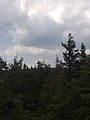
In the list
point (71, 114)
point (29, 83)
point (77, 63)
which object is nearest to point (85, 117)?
point (71, 114)

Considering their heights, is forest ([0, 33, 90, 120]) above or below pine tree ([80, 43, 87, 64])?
below

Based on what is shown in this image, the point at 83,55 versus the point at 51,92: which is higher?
the point at 83,55

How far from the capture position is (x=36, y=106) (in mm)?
63469

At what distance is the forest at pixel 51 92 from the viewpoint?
40.9m

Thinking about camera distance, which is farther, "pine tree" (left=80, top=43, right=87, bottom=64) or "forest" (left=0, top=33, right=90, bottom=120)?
"pine tree" (left=80, top=43, right=87, bottom=64)

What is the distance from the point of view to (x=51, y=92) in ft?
177

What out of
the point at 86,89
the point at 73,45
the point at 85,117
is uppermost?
the point at 73,45

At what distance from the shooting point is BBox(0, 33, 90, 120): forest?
40938mm

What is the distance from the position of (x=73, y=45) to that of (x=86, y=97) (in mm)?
17378

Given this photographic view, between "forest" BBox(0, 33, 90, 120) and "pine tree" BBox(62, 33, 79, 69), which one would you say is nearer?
"forest" BBox(0, 33, 90, 120)

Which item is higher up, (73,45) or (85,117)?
(73,45)

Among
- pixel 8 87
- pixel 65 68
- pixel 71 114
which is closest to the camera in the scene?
pixel 71 114

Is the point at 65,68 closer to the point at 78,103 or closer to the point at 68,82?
the point at 68,82

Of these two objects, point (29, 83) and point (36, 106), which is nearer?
point (36, 106)
